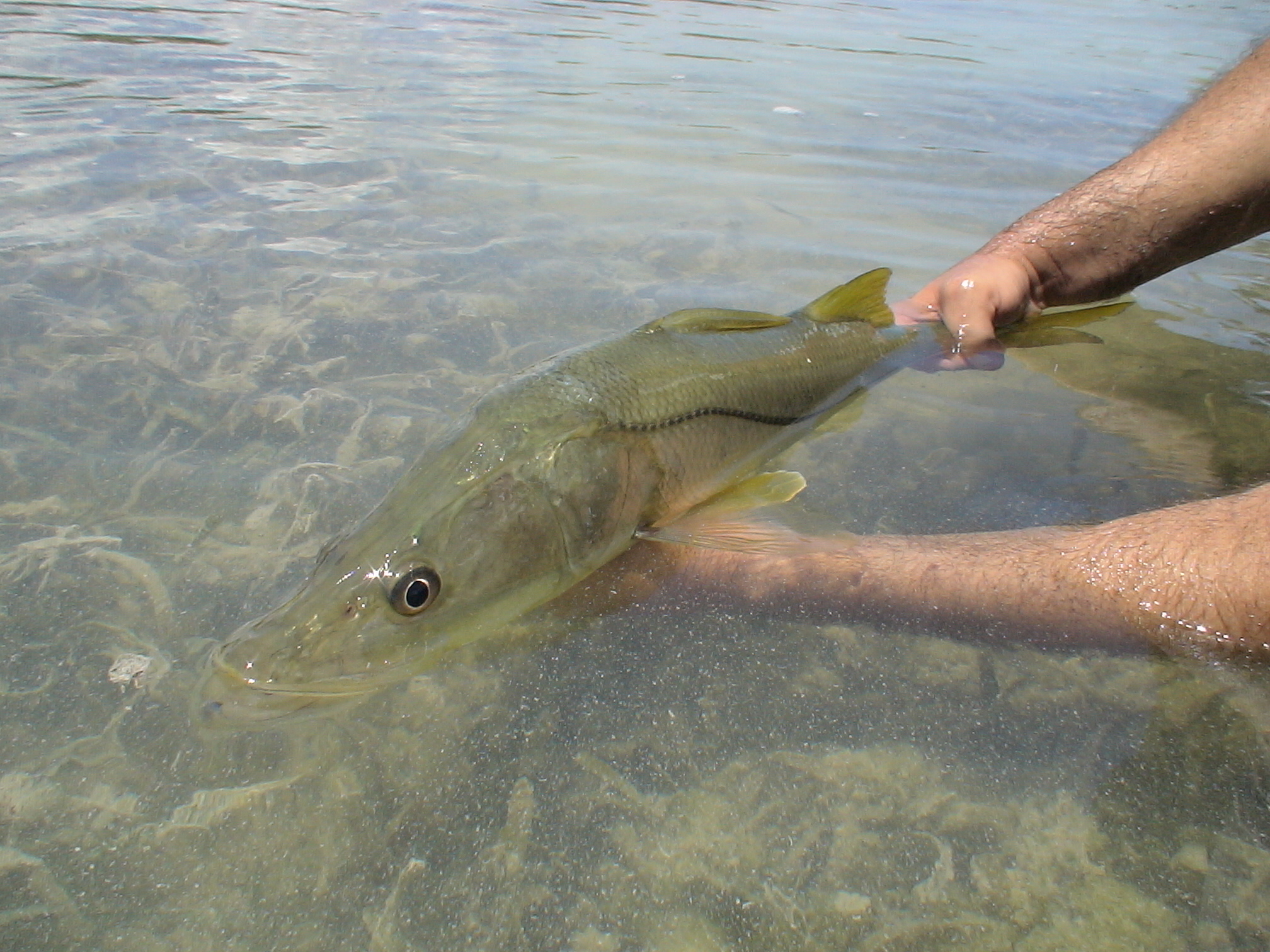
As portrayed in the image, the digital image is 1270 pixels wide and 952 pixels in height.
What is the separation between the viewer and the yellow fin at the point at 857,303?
3281 millimetres

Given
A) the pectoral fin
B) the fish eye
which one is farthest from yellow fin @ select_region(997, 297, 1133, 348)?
the fish eye

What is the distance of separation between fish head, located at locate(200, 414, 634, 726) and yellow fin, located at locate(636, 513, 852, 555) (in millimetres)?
189

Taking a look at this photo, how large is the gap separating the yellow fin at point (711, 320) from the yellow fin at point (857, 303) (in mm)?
334

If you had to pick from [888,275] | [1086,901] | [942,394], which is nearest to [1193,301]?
[942,394]

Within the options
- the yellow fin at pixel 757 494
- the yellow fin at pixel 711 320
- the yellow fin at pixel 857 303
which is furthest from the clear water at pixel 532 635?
the yellow fin at pixel 711 320

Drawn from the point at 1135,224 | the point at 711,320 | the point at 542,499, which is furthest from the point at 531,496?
the point at 1135,224

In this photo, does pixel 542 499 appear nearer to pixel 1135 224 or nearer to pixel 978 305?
pixel 978 305

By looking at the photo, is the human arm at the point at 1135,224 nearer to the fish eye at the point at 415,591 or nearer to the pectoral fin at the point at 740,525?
the pectoral fin at the point at 740,525

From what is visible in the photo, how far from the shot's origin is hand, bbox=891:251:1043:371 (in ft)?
11.3

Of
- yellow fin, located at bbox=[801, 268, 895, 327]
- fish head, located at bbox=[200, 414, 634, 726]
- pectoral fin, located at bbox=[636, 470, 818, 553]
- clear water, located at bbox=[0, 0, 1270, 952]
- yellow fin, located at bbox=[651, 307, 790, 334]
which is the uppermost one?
yellow fin, located at bbox=[651, 307, 790, 334]

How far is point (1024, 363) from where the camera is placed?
4004 millimetres

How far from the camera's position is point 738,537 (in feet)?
8.04

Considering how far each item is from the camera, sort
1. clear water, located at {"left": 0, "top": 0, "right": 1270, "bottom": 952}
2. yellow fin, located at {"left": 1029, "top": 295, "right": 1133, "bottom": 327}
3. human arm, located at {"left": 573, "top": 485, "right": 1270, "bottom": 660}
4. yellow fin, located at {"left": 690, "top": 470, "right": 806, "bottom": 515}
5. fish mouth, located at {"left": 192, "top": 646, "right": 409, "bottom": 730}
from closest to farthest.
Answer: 1. clear water, located at {"left": 0, "top": 0, "right": 1270, "bottom": 952}
2. fish mouth, located at {"left": 192, "top": 646, "right": 409, "bottom": 730}
3. human arm, located at {"left": 573, "top": 485, "right": 1270, "bottom": 660}
4. yellow fin, located at {"left": 690, "top": 470, "right": 806, "bottom": 515}
5. yellow fin, located at {"left": 1029, "top": 295, "right": 1133, "bottom": 327}

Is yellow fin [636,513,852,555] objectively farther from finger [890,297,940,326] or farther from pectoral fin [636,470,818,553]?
finger [890,297,940,326]
